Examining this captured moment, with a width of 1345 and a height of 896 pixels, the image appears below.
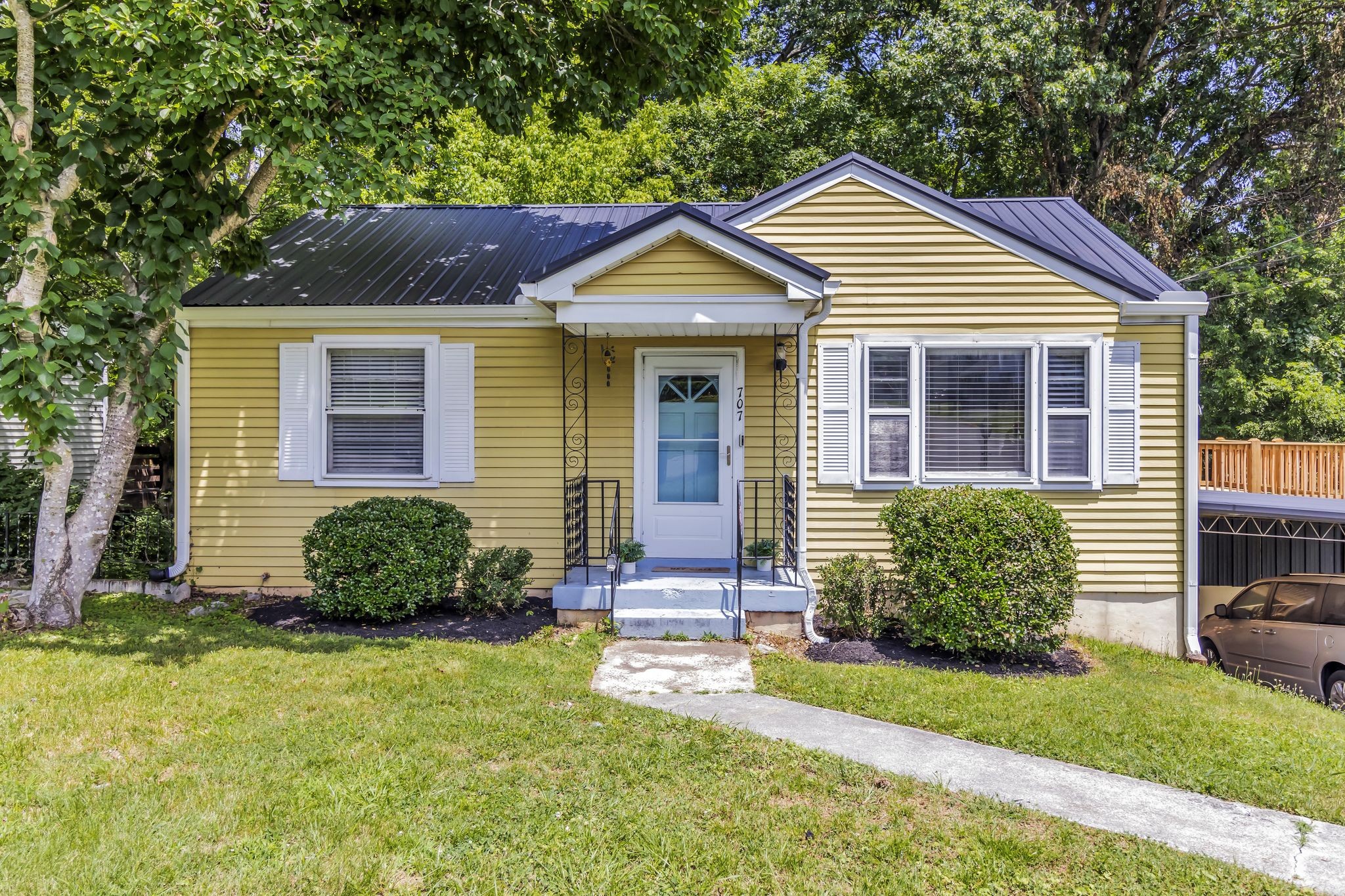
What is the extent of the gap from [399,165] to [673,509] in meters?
4.00

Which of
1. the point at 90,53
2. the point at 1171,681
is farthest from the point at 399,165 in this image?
the point at 1171,681

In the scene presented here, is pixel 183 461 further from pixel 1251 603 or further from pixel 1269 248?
pixel 1269 248

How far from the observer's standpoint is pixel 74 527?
6371 millimetres

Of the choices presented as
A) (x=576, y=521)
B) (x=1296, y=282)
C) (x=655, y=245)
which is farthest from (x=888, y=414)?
(x=1296, y=282)

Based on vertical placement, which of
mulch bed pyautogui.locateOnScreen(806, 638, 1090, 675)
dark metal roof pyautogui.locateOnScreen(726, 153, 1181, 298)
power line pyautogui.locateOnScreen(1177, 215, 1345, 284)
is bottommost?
mulch bed pyautogui.locateOnScreen(806, 638, 1090, 675)

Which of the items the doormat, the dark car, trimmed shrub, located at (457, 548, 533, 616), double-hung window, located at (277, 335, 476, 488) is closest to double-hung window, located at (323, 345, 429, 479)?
double-hung window, located at (277, 335, 476, 488)

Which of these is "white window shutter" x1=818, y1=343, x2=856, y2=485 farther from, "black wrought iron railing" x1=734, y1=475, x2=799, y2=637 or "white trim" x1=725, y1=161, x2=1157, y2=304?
"white trim" x1=725, y1=161, x2=1157, y2=304

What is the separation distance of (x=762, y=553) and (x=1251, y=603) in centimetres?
574

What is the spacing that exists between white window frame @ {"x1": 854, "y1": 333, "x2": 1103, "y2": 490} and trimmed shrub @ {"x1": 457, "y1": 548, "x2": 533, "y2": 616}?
Answer: 11.1 ft

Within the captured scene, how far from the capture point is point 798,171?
16938 mm

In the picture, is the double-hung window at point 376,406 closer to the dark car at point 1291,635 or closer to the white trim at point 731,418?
the white trim at point 731,418

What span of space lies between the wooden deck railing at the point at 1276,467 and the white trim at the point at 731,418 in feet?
26.9

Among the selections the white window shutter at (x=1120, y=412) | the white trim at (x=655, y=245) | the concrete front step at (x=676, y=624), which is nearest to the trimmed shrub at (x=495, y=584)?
the concrete front step at (x=676, y=624)

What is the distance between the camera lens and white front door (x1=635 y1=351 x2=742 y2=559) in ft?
25.1
